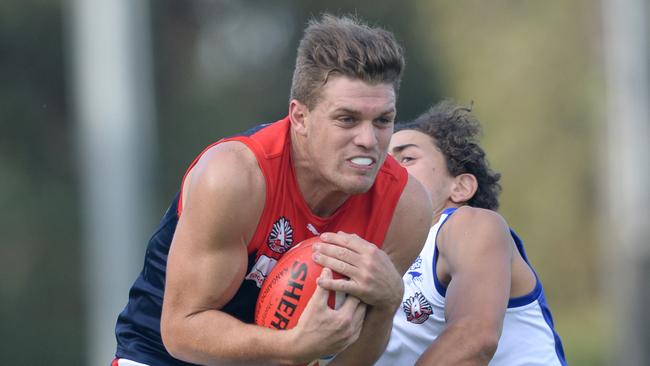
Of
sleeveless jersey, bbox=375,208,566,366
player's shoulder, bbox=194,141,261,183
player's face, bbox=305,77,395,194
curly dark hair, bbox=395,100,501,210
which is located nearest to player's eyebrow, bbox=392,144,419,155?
curly dark hair, bbox=395,100,501,210

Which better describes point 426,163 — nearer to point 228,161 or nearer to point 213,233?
point 228,161

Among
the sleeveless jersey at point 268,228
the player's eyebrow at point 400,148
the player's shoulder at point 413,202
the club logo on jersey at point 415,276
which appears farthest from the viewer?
the player's eyebrow at point 400,148

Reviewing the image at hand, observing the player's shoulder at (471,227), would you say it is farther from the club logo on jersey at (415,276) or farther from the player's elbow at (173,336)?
the player's elbow at (173,336)

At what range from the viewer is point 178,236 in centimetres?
538

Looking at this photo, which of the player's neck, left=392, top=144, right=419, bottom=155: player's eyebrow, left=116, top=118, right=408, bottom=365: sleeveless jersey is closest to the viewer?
left=116, top=118, right=408, bottom=365: sleeveless jersey

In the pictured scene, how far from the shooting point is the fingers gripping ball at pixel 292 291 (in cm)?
538

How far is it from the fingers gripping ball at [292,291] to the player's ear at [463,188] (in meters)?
1.66

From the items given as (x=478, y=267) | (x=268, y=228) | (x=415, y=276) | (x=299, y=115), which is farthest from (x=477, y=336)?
(x=299, y=115)

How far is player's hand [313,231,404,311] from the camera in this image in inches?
210

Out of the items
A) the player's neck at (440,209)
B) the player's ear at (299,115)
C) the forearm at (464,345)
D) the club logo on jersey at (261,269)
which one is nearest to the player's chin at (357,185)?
the player's ear at (299,115)

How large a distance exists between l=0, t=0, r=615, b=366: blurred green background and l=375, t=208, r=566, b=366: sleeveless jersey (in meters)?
15.9

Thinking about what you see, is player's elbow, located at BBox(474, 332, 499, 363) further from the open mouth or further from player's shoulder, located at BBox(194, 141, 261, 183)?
player's shoulder, located at BBox(194, 141, 261, 183)

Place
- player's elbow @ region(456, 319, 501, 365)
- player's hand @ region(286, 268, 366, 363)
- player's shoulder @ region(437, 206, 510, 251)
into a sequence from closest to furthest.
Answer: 1. player's hand @ region(286, 268, 366, 363)
2. player's elbow @ region(456, 319, 501, 365)
3. player's shoulder @ region(437, 206, 510, 251)

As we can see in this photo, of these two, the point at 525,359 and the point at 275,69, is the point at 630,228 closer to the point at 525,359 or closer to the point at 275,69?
the point at 525,359
